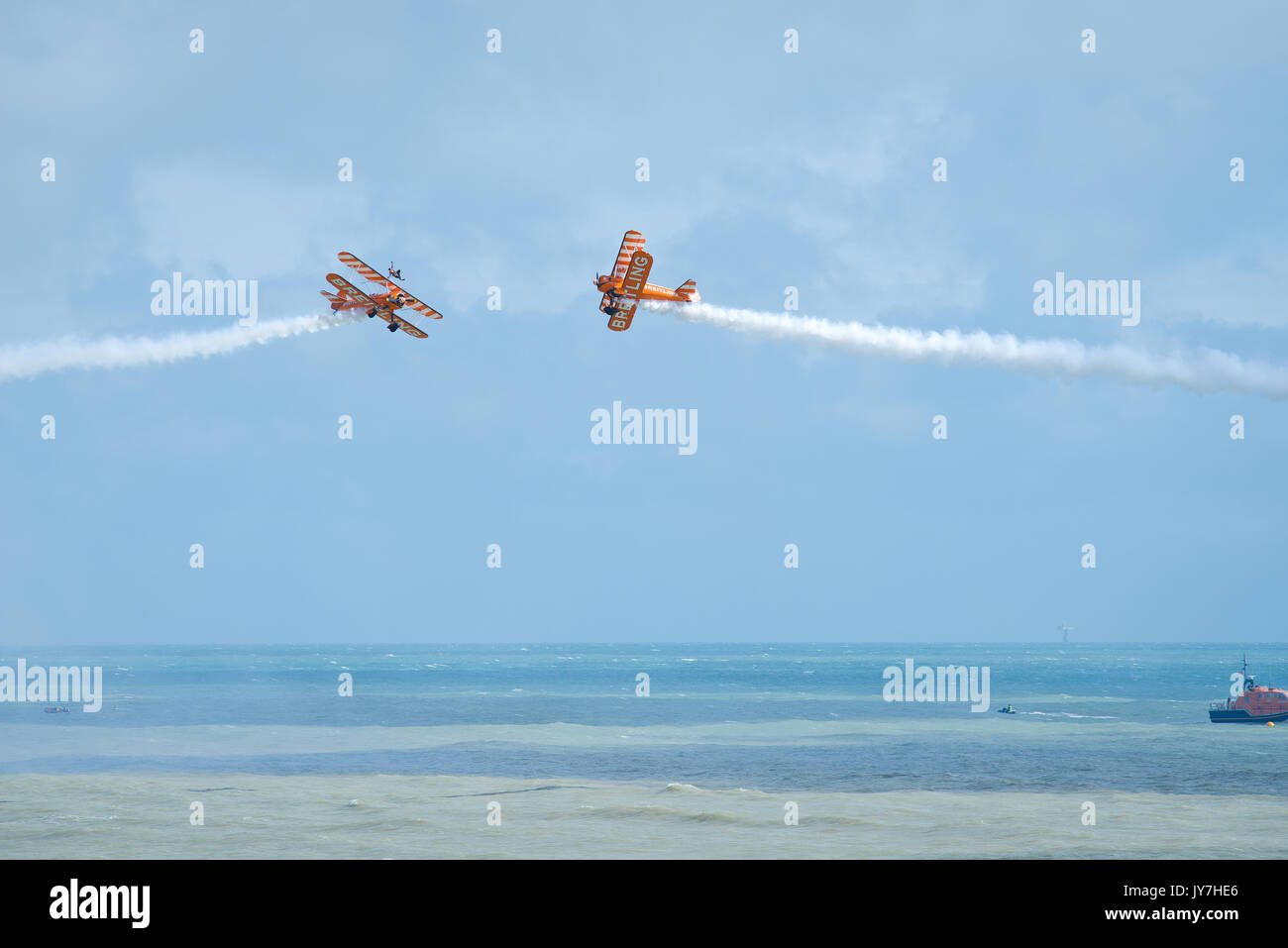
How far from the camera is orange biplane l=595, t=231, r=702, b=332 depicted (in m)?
41.5

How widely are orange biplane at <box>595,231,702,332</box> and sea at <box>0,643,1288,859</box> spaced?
2024 cm

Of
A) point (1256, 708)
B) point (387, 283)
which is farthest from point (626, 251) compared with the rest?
point (1256, 708)

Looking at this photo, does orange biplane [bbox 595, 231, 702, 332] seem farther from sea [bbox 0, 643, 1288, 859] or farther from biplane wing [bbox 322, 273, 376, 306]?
sea [bbox 0, 643, 1288, 859]

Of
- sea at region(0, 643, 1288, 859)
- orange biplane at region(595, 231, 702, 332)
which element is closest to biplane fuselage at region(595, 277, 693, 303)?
orange biplane at region(595, 231, 702, 332)

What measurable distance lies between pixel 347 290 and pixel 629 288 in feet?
42.7

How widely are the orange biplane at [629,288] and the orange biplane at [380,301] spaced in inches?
329

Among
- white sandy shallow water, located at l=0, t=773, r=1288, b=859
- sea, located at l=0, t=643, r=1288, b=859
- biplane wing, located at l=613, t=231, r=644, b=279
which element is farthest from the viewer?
biplane wing, located at l=613, t=231, r=644, b=279

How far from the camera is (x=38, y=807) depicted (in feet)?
128

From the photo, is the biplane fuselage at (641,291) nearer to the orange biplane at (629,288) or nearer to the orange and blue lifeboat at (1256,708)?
the orange biplane at (629,288)

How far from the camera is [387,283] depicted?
45.1m

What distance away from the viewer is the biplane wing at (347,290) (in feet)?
147

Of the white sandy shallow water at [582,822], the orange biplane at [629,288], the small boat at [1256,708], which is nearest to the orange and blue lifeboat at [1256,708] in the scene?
the small boat at [1256,708]
